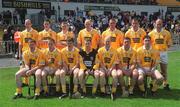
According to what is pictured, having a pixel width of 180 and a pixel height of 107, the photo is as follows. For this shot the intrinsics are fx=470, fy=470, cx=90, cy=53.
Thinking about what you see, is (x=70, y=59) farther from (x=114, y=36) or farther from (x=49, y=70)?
(x=114, y=36)

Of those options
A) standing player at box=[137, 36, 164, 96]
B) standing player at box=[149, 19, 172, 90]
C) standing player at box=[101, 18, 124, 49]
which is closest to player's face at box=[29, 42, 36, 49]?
standing player at box=[101, 18, 124, 49]

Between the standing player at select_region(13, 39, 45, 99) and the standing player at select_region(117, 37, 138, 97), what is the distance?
7.27 ft

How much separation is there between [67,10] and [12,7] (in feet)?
19.8

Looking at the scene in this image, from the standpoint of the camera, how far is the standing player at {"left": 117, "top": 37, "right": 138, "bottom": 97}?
12836 millimetres

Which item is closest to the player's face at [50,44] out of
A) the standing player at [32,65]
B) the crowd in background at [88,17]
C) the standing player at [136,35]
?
the standing player at [32,65]

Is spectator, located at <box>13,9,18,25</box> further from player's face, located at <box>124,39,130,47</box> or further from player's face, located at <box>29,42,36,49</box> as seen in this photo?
player's face, located at <box>124,39,130,47</box>

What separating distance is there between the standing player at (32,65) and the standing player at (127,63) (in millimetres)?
2215

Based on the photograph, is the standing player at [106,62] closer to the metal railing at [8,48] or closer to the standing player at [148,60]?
the standing player at [148,60]

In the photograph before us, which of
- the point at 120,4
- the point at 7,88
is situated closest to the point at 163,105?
the point at 7,88

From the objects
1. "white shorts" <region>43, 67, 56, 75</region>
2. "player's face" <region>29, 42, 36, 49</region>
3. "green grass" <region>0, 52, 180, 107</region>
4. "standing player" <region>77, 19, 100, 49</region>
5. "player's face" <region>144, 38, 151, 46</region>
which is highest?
"standing player" <region>77, 19, 100, 49</region>

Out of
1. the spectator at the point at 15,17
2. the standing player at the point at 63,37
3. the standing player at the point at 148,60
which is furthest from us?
the spectator at the point at 15,17

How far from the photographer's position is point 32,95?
516 inches

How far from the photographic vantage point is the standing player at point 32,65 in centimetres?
1274

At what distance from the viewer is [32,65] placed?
43.8ft
